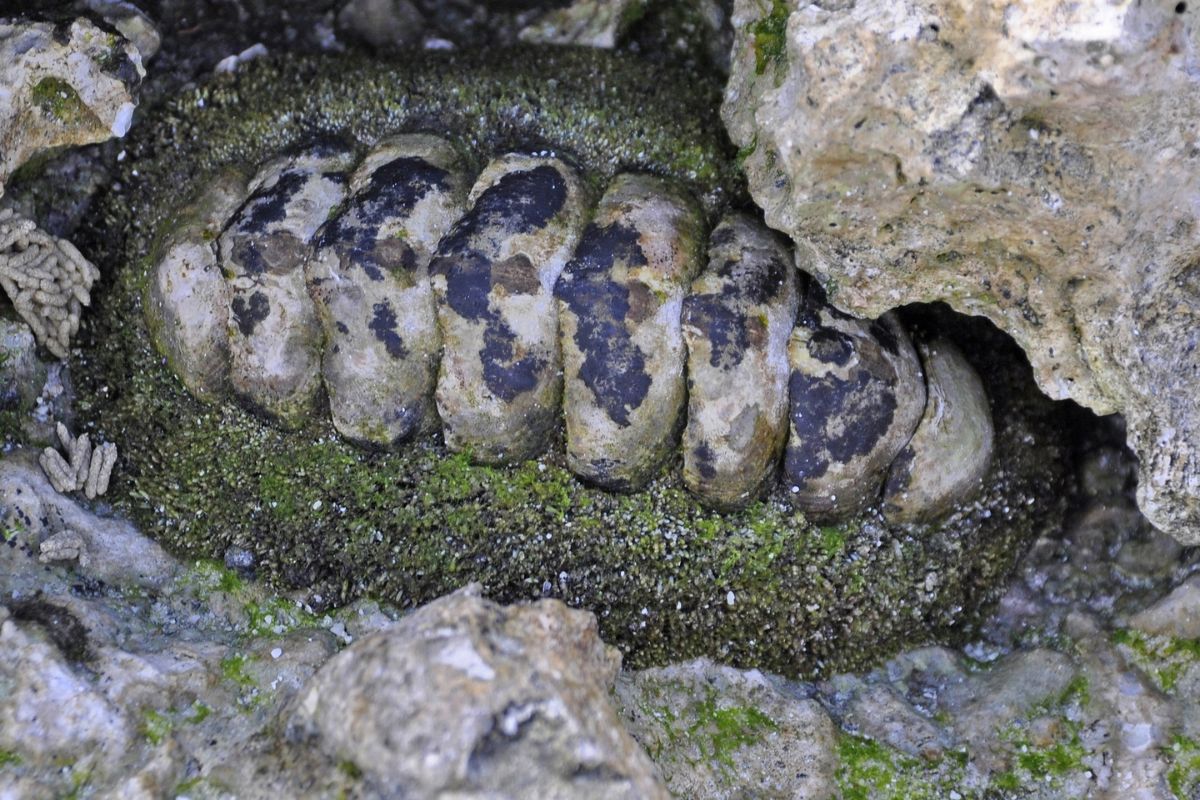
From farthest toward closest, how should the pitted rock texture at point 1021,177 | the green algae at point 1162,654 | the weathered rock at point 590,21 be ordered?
Result: the weathered rock at point 590,21 < the green algae at point 1162,654 < the pitted rock texture at point 1021,177

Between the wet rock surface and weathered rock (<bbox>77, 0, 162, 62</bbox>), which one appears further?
weathered rock (<bbox>77, 0, 162, 62</bbox>)

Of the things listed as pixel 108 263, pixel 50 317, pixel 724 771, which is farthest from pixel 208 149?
pixel 724 771

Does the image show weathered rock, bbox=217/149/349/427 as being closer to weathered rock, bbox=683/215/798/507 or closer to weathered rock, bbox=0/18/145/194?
weathered rock, bbox=0/18/145/194

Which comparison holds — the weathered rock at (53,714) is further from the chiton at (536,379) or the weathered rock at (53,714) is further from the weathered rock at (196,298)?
the weathered rock at (196,298)

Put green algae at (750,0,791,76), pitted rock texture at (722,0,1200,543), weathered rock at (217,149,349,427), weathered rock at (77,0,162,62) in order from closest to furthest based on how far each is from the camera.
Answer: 1. pitted rock texture at (722,0,1200,543)
2. green algae at (750,0,791,76)
3. weathered rock at (217,149,349,427)
4. weathered rock at (77,0,162,62)

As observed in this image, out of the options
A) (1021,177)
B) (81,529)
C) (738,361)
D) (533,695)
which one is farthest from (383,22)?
(533,695)

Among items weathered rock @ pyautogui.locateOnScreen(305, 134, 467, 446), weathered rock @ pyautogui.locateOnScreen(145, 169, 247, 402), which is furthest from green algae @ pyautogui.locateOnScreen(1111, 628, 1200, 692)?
weathered rock @ pyautogui.locateOnScreen(145, 169, 247, 402)

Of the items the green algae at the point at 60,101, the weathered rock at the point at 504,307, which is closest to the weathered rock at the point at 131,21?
the green algae at the point at 60,101

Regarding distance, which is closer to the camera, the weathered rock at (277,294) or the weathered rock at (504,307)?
the weathered rock at (504,307)

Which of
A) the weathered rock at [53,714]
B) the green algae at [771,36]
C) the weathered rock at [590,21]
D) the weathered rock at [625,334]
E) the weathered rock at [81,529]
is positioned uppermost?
the green algae at [771,36]
